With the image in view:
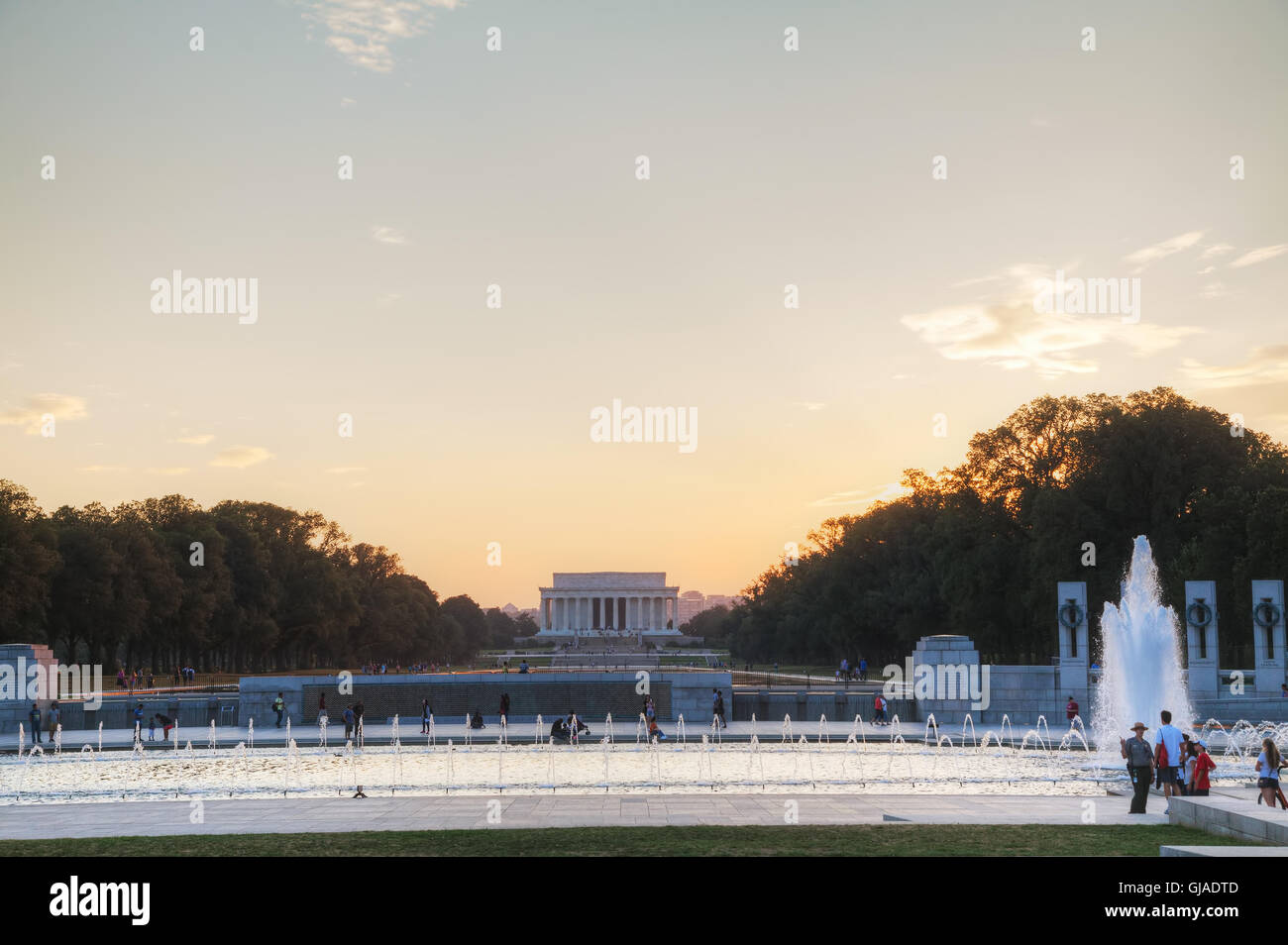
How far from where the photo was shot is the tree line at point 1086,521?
186 feet

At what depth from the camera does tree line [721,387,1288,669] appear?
5675 cm

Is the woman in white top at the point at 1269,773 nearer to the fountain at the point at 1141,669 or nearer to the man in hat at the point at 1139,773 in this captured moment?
the man in hat at the point at 1139,773

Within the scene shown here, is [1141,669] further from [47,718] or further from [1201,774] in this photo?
[47,718]

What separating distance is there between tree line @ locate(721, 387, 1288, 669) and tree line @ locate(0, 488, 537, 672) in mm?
44935

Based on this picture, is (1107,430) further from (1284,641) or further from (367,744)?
(367,744)

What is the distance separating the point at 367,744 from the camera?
35344 mm

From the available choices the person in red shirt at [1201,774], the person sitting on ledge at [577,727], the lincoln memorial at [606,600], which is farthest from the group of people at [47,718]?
the lincoln memorial at [606,600]

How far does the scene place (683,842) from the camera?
1672 centimetres

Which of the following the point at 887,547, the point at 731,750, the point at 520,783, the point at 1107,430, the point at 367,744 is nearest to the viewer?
the point at 520,783

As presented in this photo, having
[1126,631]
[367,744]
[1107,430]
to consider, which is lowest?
[367,744]

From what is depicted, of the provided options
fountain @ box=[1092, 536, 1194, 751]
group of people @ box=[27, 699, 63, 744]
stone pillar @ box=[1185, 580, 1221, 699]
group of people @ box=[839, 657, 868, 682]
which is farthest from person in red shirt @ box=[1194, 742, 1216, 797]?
group of people @ box=[839, 657, 868, 682]
